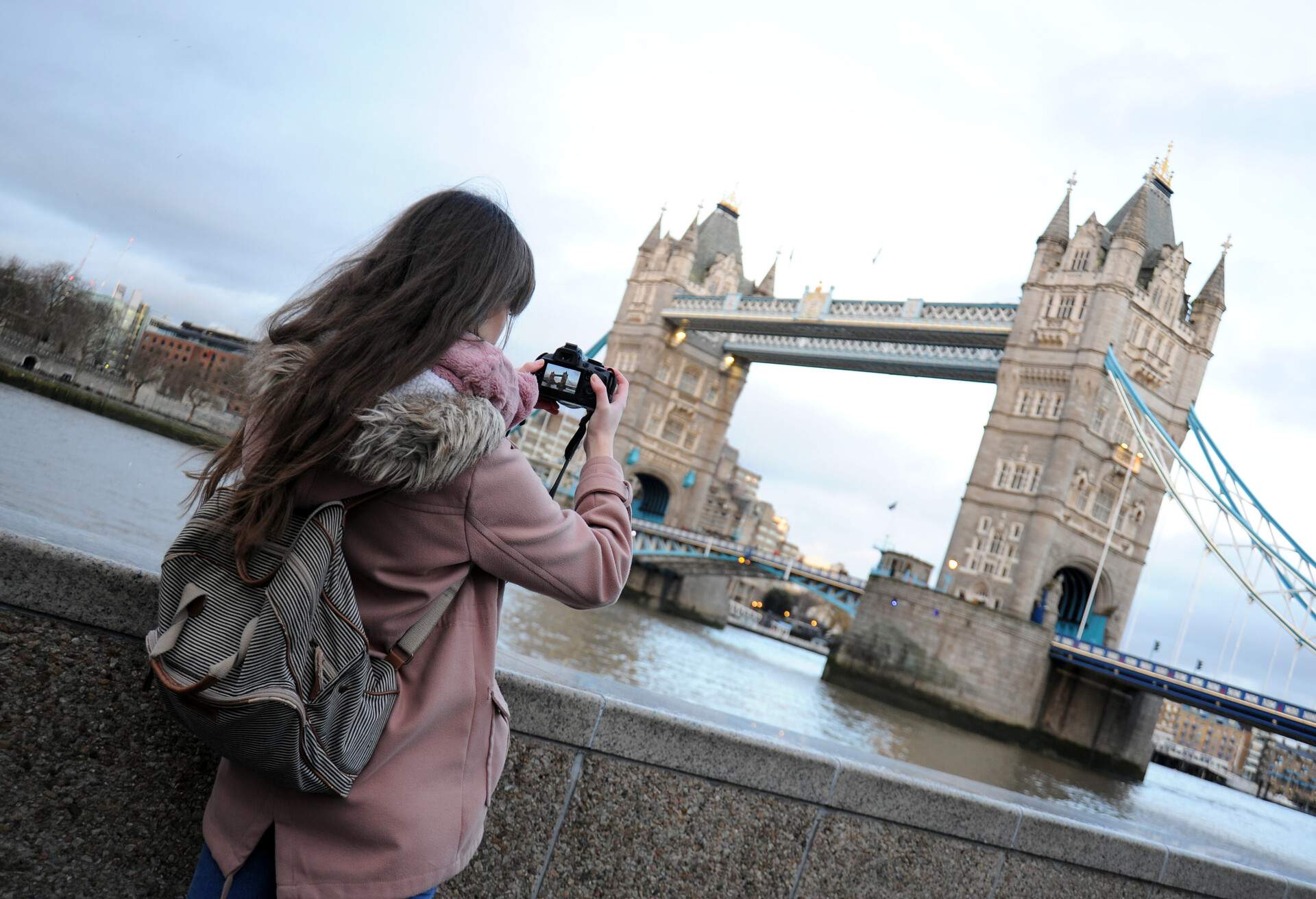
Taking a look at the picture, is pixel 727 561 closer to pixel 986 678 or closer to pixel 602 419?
pixel 986 678

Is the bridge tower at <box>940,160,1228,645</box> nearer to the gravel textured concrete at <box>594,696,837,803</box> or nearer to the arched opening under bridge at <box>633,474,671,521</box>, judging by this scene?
the arched opening under bridge at <box>633,474,671,521</box>

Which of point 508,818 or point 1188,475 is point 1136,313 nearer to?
point 1188,475

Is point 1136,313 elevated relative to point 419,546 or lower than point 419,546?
elevated

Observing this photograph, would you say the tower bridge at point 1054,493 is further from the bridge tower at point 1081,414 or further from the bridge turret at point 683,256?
the bridge turret at point 683,256

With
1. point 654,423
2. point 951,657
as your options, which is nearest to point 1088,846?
point 951,657

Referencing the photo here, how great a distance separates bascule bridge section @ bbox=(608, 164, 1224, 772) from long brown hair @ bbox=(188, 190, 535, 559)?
22.6m

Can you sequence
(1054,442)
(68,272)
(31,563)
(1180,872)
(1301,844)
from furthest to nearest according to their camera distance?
(68,272) < (1054,442) < (1301,844) < (1180,872) < (31,563)

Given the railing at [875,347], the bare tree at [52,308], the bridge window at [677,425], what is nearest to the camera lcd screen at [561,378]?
the railing at [875,347]

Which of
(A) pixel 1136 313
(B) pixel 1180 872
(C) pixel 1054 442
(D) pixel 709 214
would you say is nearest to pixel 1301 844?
(C) pixel 1054 442

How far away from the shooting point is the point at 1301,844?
21.8 meters

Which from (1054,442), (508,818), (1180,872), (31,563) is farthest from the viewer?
(1054,442)

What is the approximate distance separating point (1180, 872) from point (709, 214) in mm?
41368

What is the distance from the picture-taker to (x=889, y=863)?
2.57m

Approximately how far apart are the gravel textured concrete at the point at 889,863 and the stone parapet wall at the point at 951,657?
818 inches
